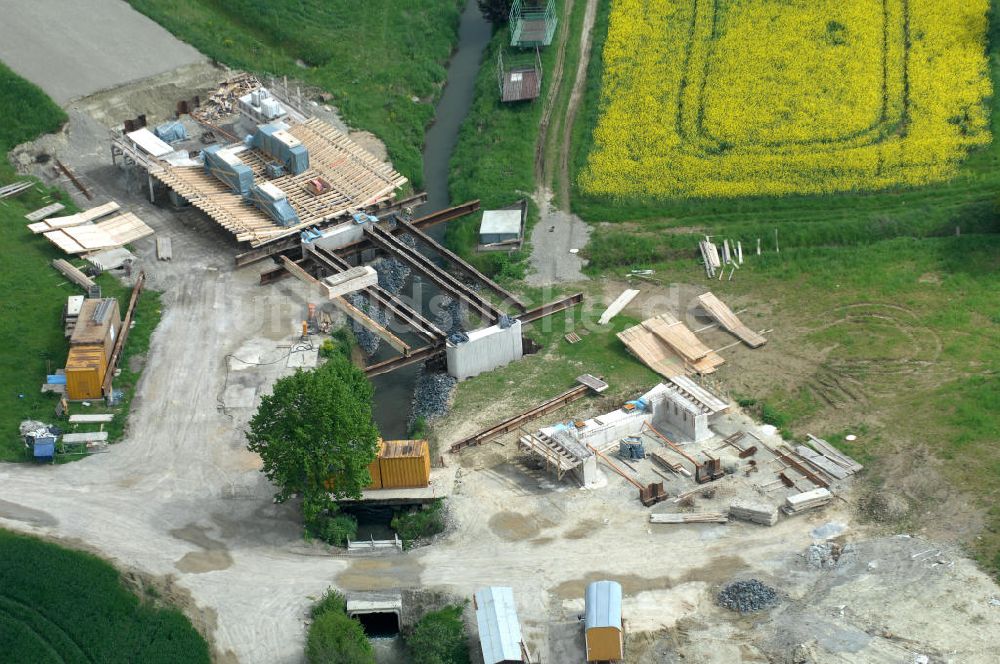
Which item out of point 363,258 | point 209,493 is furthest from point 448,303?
point 209,493

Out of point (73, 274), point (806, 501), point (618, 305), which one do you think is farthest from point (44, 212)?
point (806, 501)

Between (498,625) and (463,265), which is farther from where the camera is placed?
(463,265)

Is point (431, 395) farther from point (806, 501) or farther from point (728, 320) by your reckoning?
point (806, 501)

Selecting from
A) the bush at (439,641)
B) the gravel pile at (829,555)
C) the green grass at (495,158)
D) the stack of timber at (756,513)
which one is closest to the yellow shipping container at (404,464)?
the bush at (439,641)

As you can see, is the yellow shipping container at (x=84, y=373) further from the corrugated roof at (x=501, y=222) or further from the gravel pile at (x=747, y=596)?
the gravel pile at (x=747, y=596)

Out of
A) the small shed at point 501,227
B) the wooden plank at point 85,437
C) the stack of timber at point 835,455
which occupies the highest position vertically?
the small shed at point 501,227
